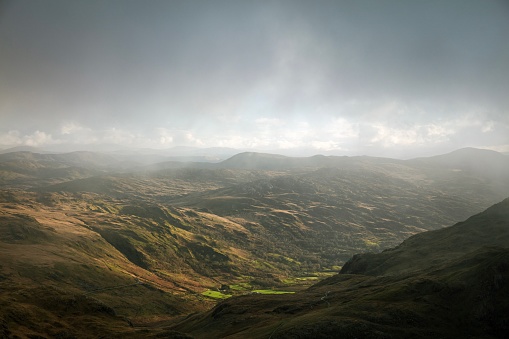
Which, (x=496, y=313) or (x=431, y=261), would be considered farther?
(x=431, y=261)

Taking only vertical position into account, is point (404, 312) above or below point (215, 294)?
above

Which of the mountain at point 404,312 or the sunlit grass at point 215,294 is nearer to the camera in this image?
the mountain at point 404,312

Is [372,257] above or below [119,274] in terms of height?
above

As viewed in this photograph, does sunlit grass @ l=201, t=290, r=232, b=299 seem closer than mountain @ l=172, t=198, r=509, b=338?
No

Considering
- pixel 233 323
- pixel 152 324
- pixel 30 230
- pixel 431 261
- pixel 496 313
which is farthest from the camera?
pixel 30 230

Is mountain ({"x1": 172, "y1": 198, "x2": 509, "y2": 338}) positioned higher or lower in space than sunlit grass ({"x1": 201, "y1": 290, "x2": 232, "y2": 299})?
higher

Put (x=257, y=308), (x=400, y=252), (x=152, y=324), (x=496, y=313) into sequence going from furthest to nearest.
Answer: (x=400, y=252), (x=152, y=324), (x=257, y=308), (x=496, y=313)

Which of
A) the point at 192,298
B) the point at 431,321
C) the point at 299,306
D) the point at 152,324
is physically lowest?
the point at 192,298

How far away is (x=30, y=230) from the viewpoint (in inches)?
6698

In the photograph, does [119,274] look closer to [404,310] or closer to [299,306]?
[299,306]

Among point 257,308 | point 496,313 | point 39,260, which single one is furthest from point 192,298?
point 496,313

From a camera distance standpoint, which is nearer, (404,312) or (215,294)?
(404,312)

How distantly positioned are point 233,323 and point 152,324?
179 ft

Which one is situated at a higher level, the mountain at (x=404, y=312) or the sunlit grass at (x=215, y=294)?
the mountain at (x=404, y=312)
